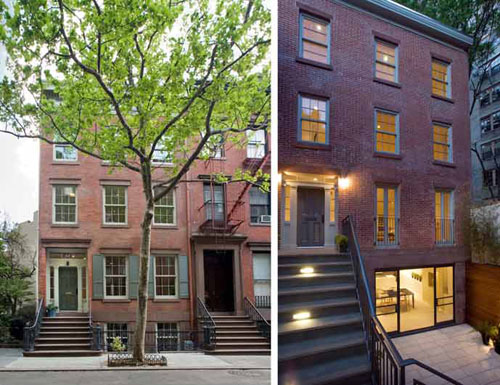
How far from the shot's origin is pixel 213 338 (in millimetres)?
1554

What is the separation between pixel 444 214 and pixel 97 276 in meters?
1.19

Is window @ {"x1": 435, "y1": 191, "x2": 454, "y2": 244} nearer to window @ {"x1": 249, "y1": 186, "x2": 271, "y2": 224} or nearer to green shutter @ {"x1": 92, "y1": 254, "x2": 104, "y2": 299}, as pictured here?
window @ {"x1": 249, "y1": 186, "x2": 271, "y2": 224}

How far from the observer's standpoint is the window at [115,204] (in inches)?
56.1

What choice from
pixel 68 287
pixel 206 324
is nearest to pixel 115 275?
pixel 68 287

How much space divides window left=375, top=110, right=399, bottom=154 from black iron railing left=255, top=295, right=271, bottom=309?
0.69 meters

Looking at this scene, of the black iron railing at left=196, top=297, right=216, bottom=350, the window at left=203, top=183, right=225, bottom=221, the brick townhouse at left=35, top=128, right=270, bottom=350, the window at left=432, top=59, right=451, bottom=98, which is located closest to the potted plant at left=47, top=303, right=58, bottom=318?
the brick townhouse at left=35, top=128, right=270, bottom=350

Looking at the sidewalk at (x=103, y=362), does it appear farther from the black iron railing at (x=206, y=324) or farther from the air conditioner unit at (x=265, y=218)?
the air conditioner unit at (x=265, y=218)

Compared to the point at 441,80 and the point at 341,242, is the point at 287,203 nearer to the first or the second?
the point at 341,242

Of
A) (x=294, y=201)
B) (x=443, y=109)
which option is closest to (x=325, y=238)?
(x=294, y=201)

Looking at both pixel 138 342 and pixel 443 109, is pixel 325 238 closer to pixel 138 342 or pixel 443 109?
pixel 443 109

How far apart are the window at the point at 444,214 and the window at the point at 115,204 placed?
1.07 m

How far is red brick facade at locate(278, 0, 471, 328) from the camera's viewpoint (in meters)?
1.14

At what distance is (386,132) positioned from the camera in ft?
3.89

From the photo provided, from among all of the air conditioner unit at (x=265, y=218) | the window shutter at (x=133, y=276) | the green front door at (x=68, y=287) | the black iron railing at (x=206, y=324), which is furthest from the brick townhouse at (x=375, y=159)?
the green front door at (x=68, y=287)
